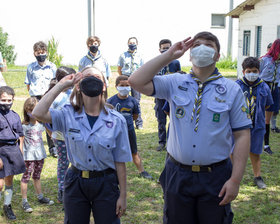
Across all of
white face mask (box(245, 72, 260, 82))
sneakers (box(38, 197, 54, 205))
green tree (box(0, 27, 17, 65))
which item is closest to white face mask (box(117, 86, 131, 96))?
white face mask (box(245, 72, 260, 82))

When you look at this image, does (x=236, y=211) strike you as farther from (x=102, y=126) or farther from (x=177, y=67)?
(x=177, y=67)

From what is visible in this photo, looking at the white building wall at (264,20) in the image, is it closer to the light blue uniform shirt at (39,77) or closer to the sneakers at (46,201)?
the light blue uniform shirt at (39,77)

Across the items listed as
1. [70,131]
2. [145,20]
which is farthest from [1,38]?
[70,131]

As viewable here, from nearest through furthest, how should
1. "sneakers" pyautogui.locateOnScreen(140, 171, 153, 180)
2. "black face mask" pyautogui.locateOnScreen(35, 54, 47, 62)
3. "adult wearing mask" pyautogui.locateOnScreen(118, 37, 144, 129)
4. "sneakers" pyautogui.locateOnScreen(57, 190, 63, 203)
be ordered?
"sneakers" pyautogui.locateOnScreen(57, 190, 63, 203) → "sneakers" pyautogui.locateOnScreen(140, 171, 153, 180) → "black face mask" pyautogui.locateOnScreen(35, 54, 47, 62) → "adult wearing mask" pyautogui.locateOnScreen(118, 37, 144, 129)

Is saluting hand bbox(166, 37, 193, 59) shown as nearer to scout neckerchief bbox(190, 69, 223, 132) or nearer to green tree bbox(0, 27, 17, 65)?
scout neckerchief bbox(190, 69, 223, 132)

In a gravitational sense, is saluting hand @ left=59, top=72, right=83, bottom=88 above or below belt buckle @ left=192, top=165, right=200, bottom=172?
above

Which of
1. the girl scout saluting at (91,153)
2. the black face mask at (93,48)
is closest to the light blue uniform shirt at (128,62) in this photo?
the black face mask at (93,48)

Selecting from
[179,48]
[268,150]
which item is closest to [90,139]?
[179,48]

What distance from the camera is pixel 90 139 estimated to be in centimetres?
312

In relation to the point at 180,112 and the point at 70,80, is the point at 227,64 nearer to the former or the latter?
the point at 180,112

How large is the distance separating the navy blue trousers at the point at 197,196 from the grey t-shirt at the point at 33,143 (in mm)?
2541

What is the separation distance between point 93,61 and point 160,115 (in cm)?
230

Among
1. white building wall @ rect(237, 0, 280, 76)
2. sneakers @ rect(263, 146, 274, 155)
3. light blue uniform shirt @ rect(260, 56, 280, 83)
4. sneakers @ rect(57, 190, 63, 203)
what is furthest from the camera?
white building wall @ rect(237, 0, 280, 76)

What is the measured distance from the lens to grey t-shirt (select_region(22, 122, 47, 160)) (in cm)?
520
